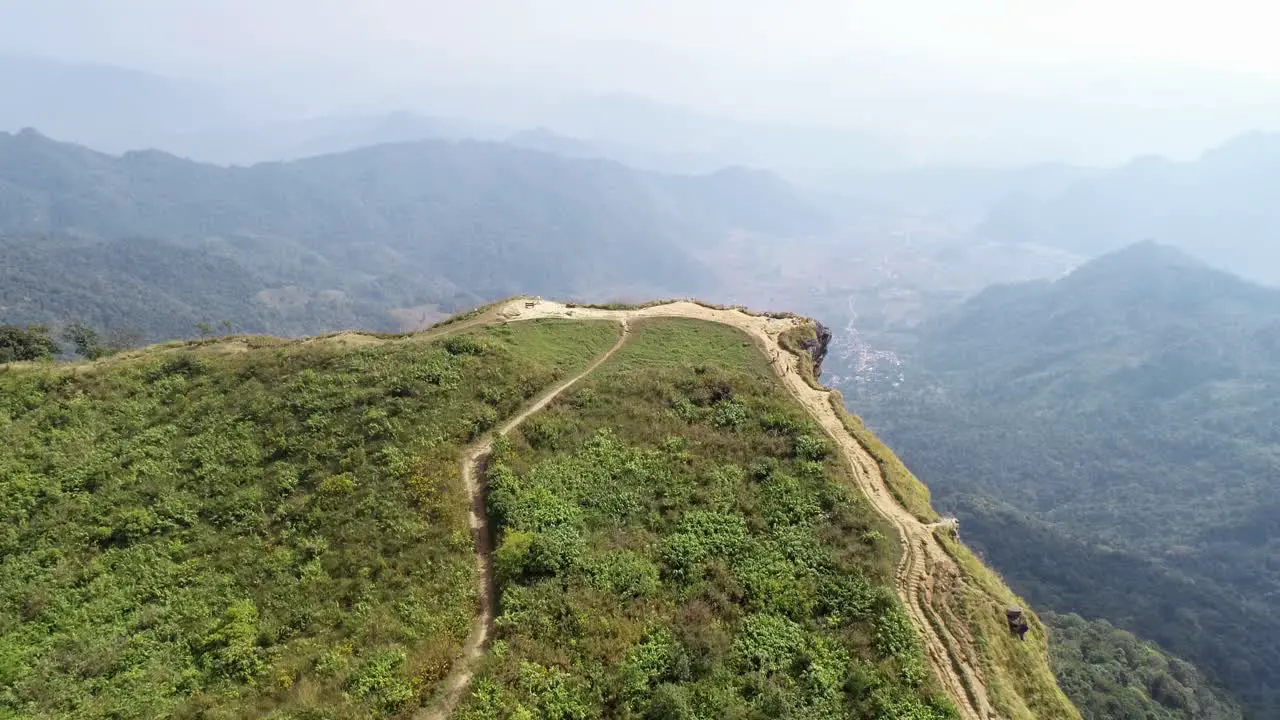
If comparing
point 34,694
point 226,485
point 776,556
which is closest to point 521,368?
point 226,485

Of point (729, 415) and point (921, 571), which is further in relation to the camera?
point (729, 415)

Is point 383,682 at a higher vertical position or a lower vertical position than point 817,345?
lower

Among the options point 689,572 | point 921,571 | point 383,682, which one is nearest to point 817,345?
point 921,571

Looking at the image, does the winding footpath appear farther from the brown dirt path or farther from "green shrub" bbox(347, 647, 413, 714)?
"green shrub" bbox(347, 647, 413, 714)

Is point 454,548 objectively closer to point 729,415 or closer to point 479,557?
point 479,557

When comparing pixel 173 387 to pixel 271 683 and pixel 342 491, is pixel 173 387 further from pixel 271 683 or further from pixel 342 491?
pixel 271 683

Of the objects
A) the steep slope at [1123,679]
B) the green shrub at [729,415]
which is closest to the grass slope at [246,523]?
the green shrub at [729,415]
